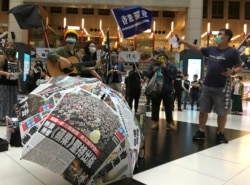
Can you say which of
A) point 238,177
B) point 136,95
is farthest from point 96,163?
point 136,95

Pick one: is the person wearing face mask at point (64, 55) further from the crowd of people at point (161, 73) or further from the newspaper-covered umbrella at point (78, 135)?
the newspaper-covered umbrella at point (78, 135)

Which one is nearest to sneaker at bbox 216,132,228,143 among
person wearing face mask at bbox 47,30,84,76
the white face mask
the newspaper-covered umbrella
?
the white face mask

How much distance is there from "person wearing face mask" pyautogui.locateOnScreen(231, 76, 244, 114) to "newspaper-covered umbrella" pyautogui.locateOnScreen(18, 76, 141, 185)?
822 centimetres

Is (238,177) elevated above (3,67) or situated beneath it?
situated beneath

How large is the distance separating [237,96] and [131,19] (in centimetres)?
570

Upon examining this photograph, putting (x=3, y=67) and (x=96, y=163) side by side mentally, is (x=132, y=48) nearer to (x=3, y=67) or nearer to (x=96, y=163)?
(x=3, y=67)

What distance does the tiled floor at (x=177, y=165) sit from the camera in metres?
2.65

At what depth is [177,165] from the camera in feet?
10.3

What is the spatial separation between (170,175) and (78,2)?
44.6 feet

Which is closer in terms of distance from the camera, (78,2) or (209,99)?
(209,99)

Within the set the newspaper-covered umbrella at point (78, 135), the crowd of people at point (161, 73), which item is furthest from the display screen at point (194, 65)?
the newspaper-covered umbrella at point (78, 135)

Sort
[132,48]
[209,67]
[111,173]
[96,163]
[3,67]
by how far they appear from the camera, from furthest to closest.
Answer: [132,48] < [3,67] < [209,67] < [111,173] < [96,163]

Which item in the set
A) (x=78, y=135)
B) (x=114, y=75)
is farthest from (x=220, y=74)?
(x=78, y=135)

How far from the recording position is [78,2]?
1506cm
